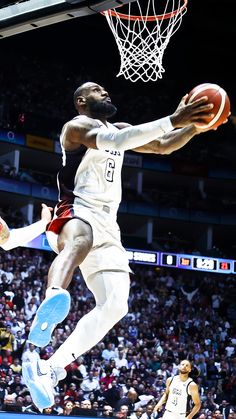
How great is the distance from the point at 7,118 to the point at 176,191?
9.33 metres

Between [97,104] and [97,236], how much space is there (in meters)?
0.99

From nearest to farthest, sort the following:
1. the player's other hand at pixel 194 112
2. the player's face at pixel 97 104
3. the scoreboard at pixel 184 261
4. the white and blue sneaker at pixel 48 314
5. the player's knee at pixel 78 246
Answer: the white and blue sneaker at pixel 48 314
the player's other hand at pixel 194 112
the player's knee at pixel 78 246
the player's face at pixel 97 104
the scoreboard at pixel 184 261

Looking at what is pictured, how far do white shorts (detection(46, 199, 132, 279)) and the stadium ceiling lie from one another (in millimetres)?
1720

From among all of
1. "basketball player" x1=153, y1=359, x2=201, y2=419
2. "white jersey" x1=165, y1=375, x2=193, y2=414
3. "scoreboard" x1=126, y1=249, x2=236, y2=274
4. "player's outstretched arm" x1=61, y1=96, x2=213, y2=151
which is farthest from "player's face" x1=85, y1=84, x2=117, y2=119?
"scoreboard" x1=126, y1=249, x2=236, y2=274

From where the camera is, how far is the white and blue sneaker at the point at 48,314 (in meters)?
4.37

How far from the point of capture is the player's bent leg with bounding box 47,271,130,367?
488 cm

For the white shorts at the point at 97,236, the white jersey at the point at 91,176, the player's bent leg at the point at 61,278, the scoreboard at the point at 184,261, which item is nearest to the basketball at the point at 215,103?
the white jersey at the point at 91,176

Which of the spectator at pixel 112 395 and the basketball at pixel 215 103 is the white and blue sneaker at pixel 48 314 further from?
the spectator at pixel 112 395

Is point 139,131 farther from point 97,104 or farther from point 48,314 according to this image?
point 48,314

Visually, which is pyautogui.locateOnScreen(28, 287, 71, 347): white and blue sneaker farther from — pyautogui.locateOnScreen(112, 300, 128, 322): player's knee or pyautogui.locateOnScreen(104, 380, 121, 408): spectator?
pyautogui.locateOnScreen(104, 380, 121, 408): spectator

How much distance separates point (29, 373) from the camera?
450 centimetres

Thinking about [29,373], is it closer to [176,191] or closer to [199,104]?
[199,104]

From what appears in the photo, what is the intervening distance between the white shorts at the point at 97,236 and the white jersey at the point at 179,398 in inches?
242

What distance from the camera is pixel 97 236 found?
16.4 feet
